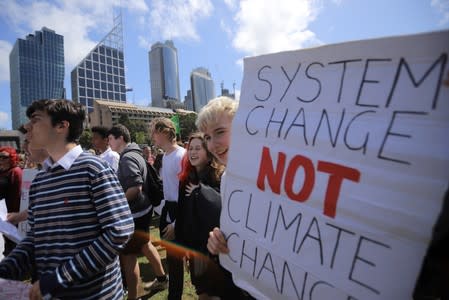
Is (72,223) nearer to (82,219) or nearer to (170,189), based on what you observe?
(82,219)

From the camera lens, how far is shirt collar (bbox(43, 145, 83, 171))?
65.6 inches

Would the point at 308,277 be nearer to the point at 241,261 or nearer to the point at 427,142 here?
the point at 241,261

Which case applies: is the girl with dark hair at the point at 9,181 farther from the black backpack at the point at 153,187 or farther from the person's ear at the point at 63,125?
the person's ear at the point at 63,125

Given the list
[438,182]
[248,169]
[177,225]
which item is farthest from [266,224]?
[177,225]

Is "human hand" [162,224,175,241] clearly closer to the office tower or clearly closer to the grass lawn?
the grass lawn

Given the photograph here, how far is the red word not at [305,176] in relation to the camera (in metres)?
0.93

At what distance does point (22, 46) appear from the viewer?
117375 millimetres

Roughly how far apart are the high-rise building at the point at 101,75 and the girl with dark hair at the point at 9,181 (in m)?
124

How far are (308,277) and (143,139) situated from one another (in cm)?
7096

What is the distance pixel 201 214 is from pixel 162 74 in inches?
5587

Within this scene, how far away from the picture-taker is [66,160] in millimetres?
1682

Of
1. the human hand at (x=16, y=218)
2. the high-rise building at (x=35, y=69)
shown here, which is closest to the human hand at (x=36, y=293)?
the human hand at (x=16, y=218)

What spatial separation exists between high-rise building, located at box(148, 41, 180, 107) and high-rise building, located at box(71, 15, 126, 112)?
1561 cm

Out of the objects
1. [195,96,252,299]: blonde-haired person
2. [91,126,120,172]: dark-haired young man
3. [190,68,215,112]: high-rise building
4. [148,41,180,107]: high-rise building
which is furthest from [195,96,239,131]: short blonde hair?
[148,41,180,107]: high-rise building
